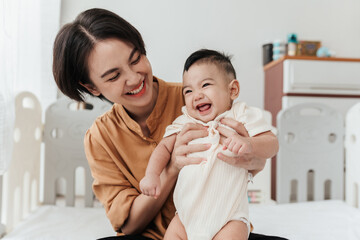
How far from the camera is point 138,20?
9.41 ft

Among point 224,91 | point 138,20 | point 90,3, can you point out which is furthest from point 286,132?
point 90,3

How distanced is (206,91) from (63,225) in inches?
33.8

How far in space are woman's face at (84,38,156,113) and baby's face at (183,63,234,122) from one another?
0.41ft

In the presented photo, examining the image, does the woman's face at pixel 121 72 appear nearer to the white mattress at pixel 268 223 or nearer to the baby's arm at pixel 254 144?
the baby's arm at pixel 254 144

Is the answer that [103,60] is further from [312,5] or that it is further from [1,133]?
[312,5]

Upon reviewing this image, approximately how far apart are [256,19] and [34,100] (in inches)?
81.9

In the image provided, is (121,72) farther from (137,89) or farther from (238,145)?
(238,145)

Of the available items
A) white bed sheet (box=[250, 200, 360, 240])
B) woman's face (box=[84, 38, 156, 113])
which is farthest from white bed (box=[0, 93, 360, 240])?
woman's face (box=[84, 38, 156, 113])

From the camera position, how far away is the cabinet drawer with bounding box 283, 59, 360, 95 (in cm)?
253

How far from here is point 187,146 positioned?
2.91 feet

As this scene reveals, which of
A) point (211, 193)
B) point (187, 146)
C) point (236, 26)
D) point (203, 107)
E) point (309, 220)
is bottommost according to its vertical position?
point (309, 220)

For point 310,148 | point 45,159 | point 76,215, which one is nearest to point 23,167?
point 45,159

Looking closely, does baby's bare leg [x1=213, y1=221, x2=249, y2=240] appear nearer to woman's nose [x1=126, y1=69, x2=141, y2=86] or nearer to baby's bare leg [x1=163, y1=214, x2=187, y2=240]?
baby's bare leg [x1=163, y1=214, x2=187, y2=240]

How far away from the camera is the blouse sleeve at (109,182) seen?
1.02 meters
